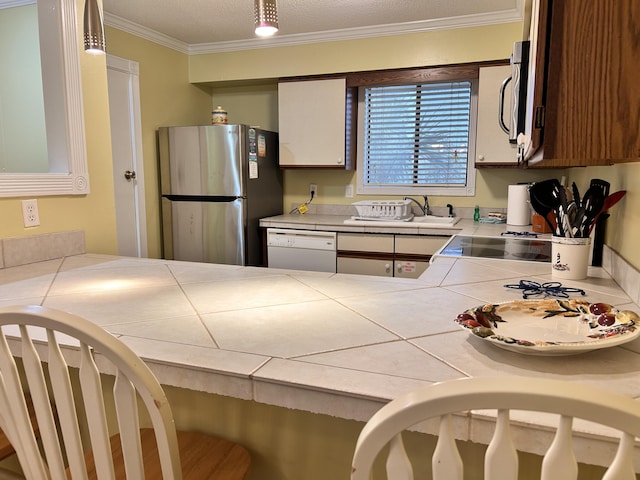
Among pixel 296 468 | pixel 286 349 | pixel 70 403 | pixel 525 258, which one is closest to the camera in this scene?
pixel 70 403

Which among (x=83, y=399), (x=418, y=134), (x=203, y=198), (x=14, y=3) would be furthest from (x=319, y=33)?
(x=83, y=399)

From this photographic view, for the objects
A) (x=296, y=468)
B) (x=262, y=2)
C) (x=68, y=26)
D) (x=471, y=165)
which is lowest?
(x=296, y=468)

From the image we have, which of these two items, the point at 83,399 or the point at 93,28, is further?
the point at 93,28

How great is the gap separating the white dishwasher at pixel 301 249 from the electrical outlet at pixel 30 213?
190 centimetres

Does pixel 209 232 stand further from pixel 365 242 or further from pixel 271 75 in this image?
pixel 271 75

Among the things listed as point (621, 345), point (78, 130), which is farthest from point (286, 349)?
point (78, 130)

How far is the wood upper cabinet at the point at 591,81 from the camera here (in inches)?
29.4

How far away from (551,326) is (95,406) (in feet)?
2.82

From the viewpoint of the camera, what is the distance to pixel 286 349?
35.7 inches

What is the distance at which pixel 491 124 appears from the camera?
336 centimetres

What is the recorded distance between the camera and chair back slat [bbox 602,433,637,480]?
1.33 ft

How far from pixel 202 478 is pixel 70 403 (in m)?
0.39

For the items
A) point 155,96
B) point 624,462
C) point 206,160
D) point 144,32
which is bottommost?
point 624,462

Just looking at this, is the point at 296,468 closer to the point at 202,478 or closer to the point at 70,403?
the point at 202,478
